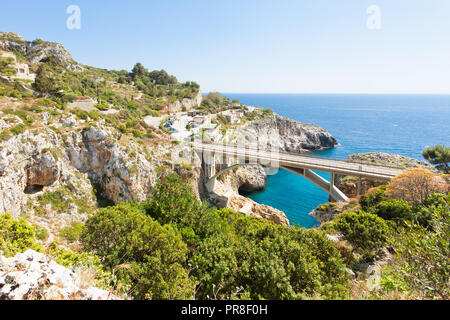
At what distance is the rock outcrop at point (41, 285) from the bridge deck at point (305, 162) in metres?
23.9

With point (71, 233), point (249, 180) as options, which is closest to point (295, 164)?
point (249, 180)

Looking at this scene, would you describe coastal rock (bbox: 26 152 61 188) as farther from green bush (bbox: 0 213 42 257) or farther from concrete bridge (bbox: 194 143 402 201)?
concrete bridge (bbox: 194 143 402 201)

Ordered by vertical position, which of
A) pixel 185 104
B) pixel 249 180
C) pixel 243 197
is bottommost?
pixel 243 197

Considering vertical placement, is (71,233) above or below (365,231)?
below

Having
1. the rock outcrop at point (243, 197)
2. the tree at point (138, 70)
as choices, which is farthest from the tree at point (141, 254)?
the tree at point (138, 70)

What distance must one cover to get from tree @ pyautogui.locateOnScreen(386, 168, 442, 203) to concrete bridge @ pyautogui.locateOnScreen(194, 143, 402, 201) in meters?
4.16

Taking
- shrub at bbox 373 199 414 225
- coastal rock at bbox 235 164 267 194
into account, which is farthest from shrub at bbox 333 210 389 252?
coastal rock at bbox 235 164 267 194

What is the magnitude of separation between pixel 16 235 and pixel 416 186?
25708mm

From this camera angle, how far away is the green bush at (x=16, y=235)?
25.4 feet

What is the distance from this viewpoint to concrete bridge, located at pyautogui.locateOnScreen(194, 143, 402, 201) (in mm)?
23703

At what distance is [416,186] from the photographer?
1770cm

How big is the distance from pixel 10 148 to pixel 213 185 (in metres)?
23.4

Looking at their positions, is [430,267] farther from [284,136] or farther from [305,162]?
[284,136]
